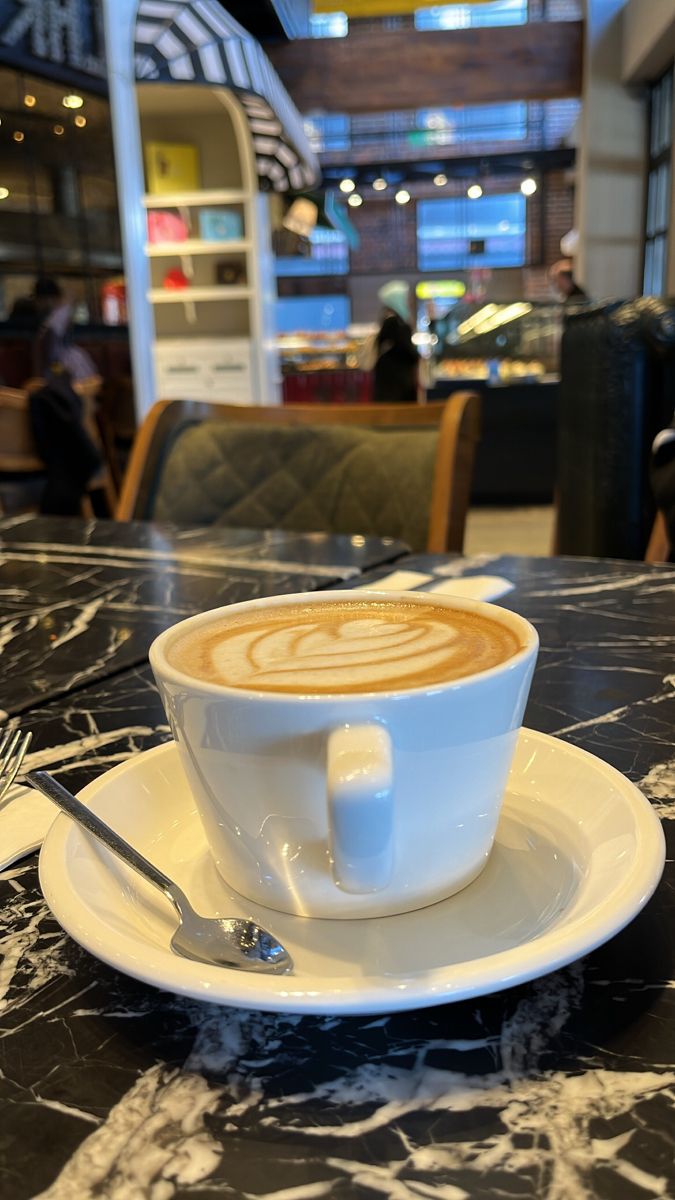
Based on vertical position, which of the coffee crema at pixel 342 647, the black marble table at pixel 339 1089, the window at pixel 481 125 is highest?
the window at pixel 481 125

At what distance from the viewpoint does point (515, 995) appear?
0.33m

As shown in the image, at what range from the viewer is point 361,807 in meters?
0.29

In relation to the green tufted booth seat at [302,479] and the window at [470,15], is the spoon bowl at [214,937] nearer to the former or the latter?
the green tufted booth seat at [302,479]

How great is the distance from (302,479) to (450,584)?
666 millimetres

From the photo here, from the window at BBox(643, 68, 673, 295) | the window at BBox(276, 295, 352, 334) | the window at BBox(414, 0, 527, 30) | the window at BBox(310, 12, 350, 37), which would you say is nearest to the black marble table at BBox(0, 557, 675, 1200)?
the window at BBox(310, 12, 350, 37)

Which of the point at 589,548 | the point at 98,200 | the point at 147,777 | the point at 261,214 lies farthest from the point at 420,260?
the point at 147,777

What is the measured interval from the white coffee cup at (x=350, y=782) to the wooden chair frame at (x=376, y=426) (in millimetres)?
985

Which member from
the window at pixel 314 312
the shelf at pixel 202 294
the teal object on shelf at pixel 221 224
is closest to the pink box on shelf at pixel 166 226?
the teal object on shelf at pixel 221 224

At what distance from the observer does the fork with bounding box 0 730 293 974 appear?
0.32 m

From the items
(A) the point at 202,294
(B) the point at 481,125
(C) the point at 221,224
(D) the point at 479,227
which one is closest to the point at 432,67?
(C) the point at 221,224

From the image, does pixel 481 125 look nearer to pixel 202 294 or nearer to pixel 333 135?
pixel 333 135

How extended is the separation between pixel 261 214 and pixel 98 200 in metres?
2.03

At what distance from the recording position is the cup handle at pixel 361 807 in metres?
0.30

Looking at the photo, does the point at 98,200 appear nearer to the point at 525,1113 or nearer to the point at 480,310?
the point at 480,310
